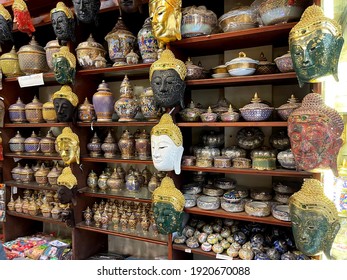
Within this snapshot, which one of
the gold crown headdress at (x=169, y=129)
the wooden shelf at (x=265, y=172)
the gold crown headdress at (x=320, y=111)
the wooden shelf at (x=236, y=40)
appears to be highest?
the wooden shelf at (x=236, y=40)

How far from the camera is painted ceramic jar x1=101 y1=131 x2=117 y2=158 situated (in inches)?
82.1

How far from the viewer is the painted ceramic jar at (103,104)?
199 cm

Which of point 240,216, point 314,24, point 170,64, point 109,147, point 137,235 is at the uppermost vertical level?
point 314,24

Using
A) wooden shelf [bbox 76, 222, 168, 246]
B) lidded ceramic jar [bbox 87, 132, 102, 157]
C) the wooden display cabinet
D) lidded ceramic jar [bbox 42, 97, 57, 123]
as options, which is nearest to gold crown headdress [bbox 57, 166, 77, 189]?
the wooden display cabinet

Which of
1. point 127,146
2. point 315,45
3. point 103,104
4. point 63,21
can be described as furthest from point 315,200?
point 63,21

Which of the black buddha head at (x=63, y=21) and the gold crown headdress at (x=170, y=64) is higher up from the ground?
the black buddha head at (x=63, y=21)

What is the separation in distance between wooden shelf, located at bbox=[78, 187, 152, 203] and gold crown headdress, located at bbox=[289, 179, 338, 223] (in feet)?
3.15

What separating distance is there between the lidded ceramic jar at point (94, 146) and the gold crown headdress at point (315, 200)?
144 centimetres

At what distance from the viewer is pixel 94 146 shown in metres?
2.12

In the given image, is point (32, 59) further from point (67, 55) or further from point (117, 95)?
point (117, 95)

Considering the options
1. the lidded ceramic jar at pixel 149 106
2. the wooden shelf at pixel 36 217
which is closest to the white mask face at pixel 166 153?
the lidded ceramic jar at pixel 149 106

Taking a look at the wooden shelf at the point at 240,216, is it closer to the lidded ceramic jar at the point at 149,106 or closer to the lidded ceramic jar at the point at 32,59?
the lidded ceramic jar at the point at 149,106

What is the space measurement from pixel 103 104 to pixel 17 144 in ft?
3.32
